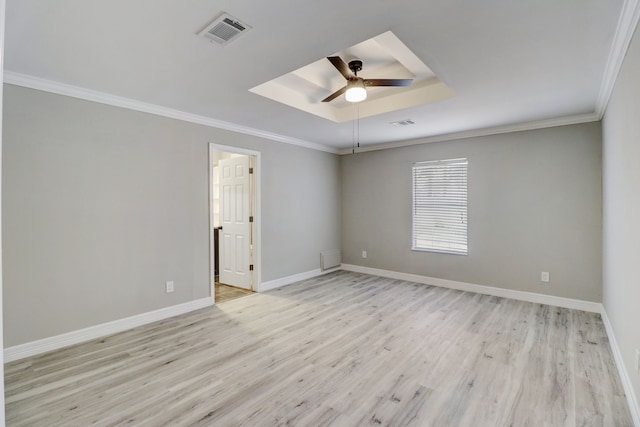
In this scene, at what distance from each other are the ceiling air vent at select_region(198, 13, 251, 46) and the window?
13.0 ft

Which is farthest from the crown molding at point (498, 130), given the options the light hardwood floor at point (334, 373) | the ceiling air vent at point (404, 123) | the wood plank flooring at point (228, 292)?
the wood plank flooring at point (228, 292)

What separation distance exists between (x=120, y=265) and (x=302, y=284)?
2729 mm

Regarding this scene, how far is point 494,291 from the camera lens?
4727mm

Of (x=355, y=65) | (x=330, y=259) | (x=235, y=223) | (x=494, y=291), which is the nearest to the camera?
(x=355, y=65)

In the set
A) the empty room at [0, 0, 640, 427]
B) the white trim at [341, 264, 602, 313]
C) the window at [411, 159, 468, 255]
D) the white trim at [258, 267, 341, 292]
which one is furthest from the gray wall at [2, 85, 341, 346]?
the white trim at [341, 264, 602, 313]

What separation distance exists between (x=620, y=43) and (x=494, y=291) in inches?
135

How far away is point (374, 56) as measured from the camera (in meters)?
3.13

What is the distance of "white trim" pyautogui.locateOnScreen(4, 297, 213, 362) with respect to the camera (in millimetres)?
2865

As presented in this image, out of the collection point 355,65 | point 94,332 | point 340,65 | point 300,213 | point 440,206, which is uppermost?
point 355,65

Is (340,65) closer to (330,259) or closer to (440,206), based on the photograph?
(440,206)

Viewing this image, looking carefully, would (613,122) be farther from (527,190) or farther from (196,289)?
(196,289)

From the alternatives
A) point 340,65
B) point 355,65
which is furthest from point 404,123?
point 340,65

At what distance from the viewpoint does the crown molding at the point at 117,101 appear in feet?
9.41

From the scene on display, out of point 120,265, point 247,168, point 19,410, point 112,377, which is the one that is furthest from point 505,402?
point 247,168
